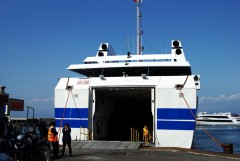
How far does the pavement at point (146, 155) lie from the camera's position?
11.8m

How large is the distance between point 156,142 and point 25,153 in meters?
7.40

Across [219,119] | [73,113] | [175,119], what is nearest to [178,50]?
[175,119]

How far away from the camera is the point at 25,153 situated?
32.2ft

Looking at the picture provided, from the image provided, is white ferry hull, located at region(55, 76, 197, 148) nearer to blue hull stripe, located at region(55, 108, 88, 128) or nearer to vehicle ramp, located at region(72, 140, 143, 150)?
blue hull stripe, located at region(55, 108, 88, 128)

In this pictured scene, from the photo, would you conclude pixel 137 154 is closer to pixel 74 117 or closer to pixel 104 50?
pixel 74 117

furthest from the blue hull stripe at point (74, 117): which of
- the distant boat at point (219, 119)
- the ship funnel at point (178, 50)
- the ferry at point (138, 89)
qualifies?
the distant boat at point (219, 119)

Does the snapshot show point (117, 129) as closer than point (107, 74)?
No

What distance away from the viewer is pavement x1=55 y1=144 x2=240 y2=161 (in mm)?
11812

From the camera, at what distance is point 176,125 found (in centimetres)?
1537

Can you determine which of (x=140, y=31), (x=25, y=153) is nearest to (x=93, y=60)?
(x=140, y=31)

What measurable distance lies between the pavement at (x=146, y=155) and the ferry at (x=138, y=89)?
1278 mm

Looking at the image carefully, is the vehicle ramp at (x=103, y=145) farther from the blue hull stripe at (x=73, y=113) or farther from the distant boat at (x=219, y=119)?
the distant boat at (x=219, y=119)

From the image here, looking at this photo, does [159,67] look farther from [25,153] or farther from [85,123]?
[25,153]

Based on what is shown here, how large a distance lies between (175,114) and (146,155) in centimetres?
330
